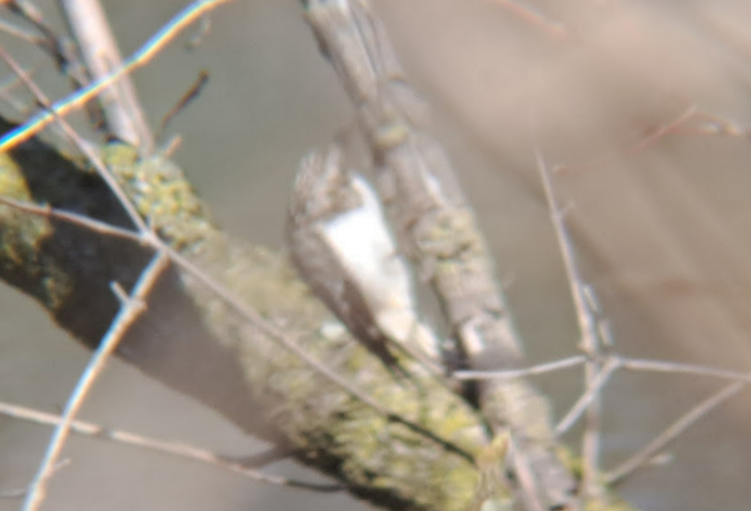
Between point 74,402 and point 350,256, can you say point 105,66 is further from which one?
point 74,402

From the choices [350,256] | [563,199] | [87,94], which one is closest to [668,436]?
[350,256]

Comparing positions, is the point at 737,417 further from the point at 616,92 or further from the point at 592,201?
the point at 616,92

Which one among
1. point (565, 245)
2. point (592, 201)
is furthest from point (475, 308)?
point (592, 201)

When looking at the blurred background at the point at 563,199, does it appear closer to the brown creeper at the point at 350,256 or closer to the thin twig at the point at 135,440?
the brown creeper at the point at 350,256

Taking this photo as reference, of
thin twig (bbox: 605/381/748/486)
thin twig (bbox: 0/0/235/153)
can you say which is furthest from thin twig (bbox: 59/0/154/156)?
thin twig (bbox: 605/381/748/486)

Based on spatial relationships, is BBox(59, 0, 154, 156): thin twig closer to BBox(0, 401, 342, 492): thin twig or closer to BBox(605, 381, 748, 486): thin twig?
BBox(0, 401, 342, 492): thin twig
